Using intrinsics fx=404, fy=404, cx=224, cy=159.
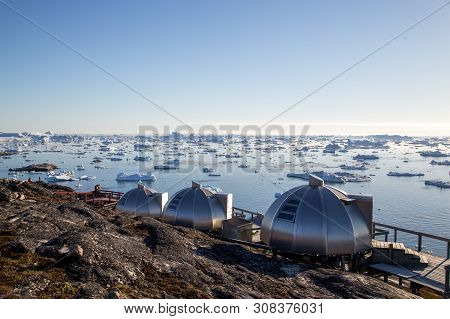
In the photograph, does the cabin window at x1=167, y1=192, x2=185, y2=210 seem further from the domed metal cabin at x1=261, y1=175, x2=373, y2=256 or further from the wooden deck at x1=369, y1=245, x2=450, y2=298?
the wooden deck at x1=369, y1=245, x2=450, y2=298

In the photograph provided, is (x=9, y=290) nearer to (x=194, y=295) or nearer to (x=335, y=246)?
(x=194, y=295)

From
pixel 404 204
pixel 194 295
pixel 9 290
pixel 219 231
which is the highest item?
pixel 9 290

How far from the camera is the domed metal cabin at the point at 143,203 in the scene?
97.5 ft

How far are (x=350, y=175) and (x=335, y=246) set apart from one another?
8424cm

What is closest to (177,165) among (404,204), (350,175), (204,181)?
(204,181)

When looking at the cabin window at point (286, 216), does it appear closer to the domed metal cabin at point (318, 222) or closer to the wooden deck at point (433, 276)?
the domed metal cabin at point (318, 222)

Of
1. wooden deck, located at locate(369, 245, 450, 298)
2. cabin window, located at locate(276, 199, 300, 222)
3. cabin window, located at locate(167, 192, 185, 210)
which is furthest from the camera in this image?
cabin window, located at locate(167, 192, 185, 210)

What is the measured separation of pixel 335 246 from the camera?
1844 centimetres

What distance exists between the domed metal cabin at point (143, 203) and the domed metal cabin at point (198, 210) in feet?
9.82

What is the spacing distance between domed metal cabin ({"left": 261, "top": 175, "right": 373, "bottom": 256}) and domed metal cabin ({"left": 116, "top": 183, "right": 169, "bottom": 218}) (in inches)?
461

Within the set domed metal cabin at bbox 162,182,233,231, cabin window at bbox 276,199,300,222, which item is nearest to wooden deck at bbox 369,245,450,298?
cabin window at bbox 276,199,300,222

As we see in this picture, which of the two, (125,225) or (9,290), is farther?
(125,225)

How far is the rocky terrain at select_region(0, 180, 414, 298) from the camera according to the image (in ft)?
31.4

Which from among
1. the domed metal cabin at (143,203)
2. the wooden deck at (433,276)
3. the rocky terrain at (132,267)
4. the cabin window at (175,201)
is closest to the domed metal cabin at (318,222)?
the wooden deck at (433,276)
